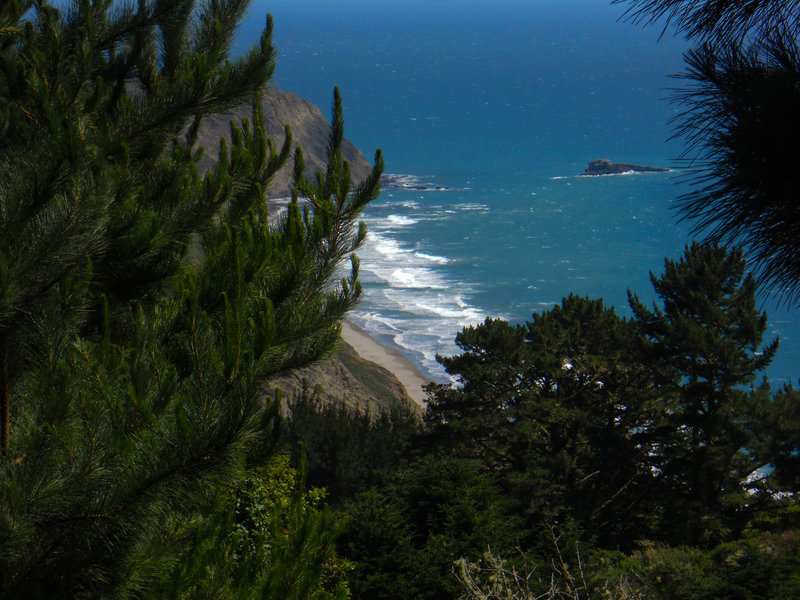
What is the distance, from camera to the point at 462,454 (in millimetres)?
16016

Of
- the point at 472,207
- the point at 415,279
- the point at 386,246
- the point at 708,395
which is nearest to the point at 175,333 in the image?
the point at 708,395

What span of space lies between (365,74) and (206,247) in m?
152

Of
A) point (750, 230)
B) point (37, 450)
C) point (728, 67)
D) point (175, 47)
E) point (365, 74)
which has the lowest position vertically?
point (37, 450)

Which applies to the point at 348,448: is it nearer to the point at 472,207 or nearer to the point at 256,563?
the point at 256,563

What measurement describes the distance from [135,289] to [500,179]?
80.0 meters

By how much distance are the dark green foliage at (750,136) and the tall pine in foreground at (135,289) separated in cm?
187

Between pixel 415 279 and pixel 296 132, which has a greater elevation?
pixel 296 132

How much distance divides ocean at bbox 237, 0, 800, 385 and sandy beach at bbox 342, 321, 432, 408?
→ 801 mm

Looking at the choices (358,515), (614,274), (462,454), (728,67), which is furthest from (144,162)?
(614,274)

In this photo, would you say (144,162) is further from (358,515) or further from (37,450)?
(358,515)

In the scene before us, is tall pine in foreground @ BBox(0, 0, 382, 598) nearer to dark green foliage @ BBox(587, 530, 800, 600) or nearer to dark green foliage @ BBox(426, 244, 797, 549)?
dark green foliage @ BBox(587, 530, 800, 600)

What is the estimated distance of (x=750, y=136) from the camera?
2525 mm

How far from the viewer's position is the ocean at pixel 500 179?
4134 cm

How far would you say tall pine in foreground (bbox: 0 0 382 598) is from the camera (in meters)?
3.16
